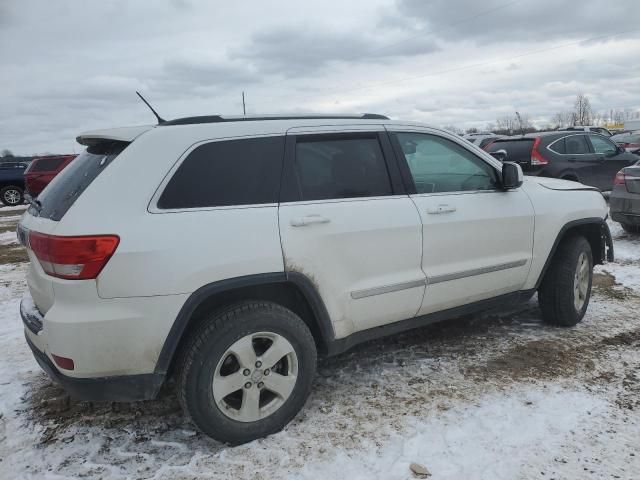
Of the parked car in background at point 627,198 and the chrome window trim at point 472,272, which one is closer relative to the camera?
the chrome window trim at point 472,272

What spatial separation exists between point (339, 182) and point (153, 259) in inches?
48.5

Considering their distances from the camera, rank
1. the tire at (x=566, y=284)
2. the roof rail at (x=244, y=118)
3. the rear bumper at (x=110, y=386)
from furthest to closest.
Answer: the tire at (x=566, y=284) < the roof rail at (x=244, y=118) < the rear bumper at (x=110, y=386)

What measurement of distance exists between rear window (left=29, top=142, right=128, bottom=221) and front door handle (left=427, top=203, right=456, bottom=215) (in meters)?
1.91

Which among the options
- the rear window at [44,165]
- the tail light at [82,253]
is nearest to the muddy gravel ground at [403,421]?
the tail light at [82,253]

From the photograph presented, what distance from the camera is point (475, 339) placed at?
423 centimetres

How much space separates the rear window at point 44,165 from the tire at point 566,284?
16965mm

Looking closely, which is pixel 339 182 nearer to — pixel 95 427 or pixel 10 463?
pixel 95 427

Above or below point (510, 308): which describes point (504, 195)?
above

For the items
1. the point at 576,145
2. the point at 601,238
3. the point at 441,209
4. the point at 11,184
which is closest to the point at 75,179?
the point at 441,209

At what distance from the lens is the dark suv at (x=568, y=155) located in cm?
977

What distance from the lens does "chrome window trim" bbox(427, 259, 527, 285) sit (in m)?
3.43

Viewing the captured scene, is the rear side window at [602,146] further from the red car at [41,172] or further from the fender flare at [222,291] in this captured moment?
the red car at [41,172]

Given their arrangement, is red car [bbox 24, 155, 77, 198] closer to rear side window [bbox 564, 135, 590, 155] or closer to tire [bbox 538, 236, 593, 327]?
rear side window [bbox 564, 135, 590, 155]

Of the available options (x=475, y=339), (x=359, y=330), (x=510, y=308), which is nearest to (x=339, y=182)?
(x=359, y=330)
